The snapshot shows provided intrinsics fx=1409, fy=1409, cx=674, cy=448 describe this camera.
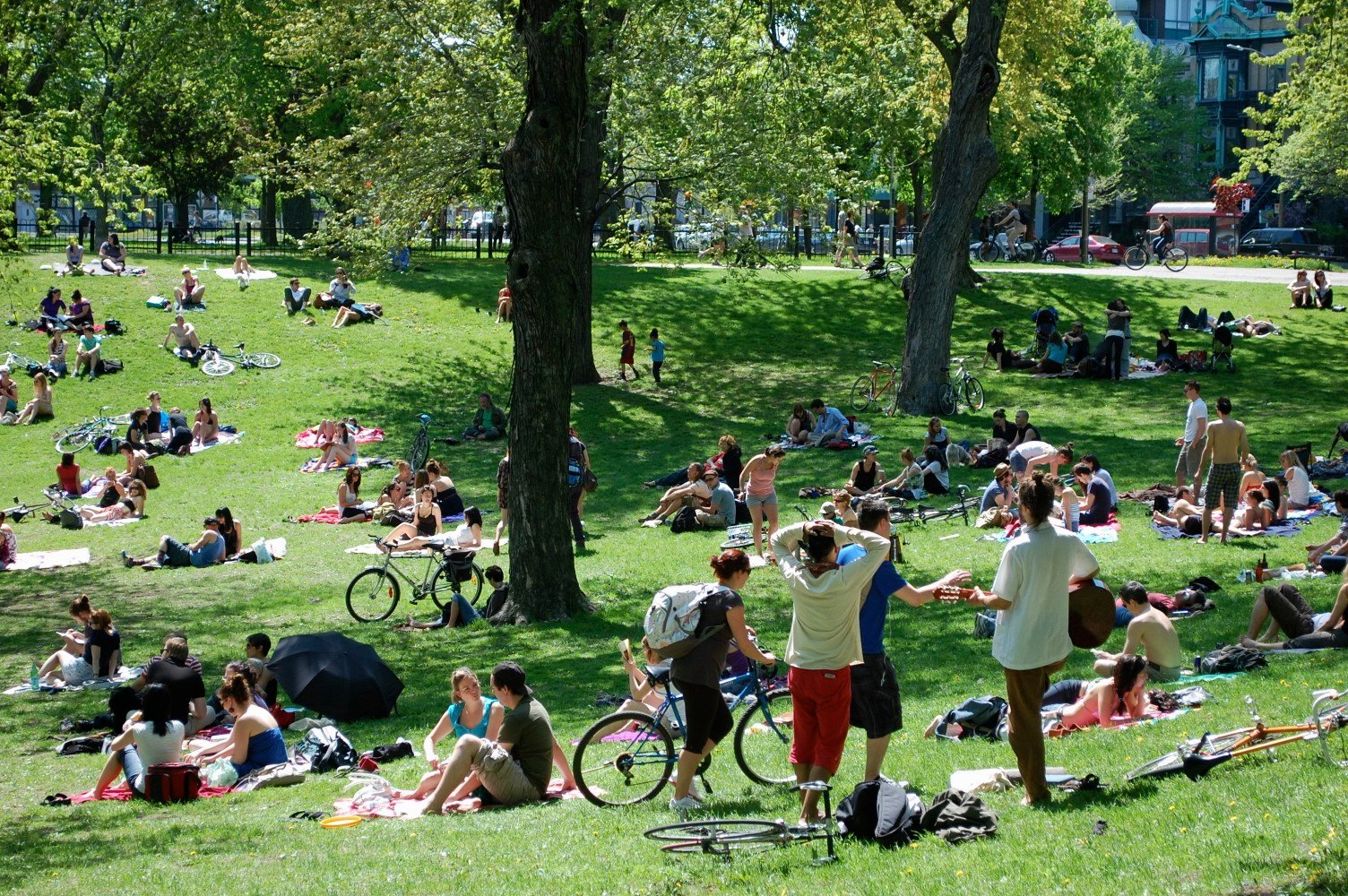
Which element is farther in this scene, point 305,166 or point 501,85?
point 305,166

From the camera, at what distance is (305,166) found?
30281mm

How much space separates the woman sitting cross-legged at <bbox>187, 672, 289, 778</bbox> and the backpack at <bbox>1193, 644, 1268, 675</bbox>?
7401mm

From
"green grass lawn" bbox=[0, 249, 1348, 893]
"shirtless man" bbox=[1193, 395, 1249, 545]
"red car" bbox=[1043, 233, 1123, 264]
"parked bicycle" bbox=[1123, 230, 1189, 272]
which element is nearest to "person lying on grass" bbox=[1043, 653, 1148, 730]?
"green grass lawn" bbox=[0, 249, 1348, 893]

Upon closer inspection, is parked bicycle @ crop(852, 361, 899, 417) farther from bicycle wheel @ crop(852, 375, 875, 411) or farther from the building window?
the building window

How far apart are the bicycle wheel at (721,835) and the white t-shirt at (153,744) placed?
461 cm

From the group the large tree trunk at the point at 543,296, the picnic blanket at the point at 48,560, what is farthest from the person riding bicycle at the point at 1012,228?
the large tree trunk at the point at 543,296

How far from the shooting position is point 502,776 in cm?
916

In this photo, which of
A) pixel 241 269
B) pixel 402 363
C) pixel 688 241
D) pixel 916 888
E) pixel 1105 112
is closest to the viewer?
pixel 916 888

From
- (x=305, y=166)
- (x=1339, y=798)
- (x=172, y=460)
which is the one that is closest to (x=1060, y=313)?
(x=305, y=166)

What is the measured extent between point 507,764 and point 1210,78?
8454 centimetres

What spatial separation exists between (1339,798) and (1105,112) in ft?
158

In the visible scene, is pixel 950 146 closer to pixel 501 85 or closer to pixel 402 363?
pixel 501 85

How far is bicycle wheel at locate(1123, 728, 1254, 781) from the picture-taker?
8.00 metres

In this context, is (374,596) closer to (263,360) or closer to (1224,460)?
(1224,460)
